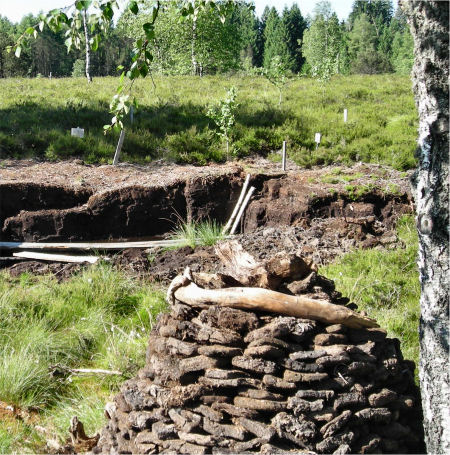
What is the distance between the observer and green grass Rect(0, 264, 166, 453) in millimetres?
3963

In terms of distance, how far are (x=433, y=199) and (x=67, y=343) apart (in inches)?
144

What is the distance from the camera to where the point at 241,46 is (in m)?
45.2

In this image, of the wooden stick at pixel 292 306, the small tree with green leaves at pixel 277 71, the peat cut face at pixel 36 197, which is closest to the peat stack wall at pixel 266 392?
the wooden stick at pixel 292 306

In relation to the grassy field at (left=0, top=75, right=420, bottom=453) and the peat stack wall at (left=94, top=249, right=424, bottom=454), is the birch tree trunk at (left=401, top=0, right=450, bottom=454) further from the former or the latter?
the grassy field at (left=0, top=75, right=420, bottom=453)

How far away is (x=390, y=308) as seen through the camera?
5.73 meters

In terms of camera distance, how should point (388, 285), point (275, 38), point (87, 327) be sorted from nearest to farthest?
point (87, 327) → point (388, 285) → point (275, 38)

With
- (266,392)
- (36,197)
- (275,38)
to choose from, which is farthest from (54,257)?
(275,38)

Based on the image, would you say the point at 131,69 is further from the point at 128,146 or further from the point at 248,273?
the point at 128,146

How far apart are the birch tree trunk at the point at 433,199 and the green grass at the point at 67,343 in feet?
7.26

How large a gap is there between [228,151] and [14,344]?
969cm

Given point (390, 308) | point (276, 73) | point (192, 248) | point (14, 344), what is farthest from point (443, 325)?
point (276, 73)

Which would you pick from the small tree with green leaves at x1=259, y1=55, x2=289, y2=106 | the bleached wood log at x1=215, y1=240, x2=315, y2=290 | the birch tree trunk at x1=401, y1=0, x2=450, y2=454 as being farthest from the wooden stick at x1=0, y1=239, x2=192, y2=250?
the small tree with green leaves at x1=259, y1=55, x2=289, y2=106

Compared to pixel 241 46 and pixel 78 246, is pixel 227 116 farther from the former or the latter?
pixel 241 46

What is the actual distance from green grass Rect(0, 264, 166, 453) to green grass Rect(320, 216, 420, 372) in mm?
2154
